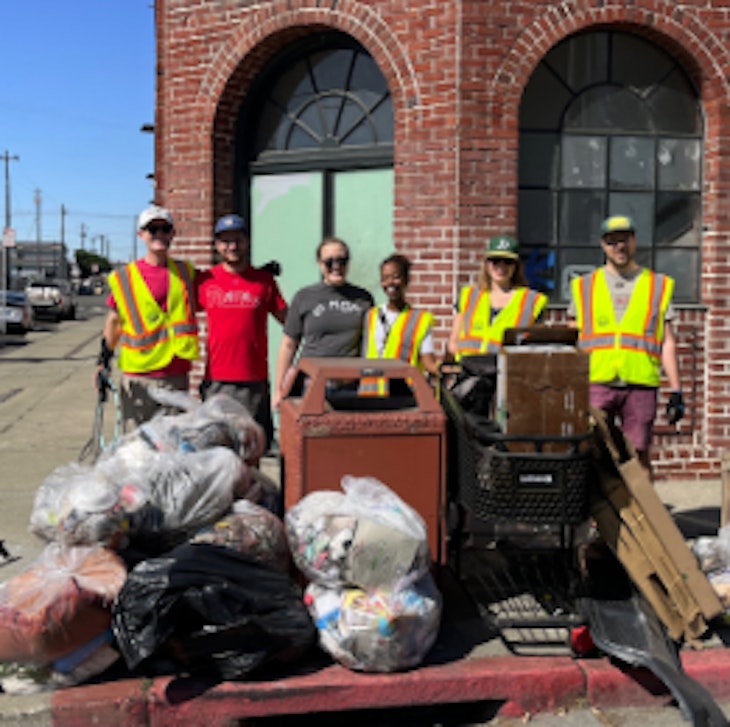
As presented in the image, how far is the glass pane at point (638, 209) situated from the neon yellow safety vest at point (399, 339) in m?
2.90

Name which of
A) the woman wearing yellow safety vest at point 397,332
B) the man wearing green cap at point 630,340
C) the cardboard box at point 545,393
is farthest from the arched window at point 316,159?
the cardboard box at point 545,393

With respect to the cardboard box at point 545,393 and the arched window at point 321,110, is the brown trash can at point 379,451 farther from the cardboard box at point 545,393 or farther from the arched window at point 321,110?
the arched window at point 321,110

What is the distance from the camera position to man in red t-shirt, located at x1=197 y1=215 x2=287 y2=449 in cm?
568

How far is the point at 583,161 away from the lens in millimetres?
7609

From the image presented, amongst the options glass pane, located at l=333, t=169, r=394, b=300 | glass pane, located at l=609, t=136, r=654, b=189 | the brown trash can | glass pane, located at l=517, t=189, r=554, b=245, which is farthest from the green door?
the brown trash can

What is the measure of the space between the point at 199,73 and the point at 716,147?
4.41m

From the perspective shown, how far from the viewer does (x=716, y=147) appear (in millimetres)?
7430

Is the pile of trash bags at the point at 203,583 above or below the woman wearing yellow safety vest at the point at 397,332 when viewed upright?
below

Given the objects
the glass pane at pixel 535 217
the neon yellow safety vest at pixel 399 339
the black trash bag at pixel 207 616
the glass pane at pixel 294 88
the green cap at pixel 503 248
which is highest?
the glass pane at pixel 294 88

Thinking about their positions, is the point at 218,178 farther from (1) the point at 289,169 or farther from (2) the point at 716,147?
(2) the point at 716,147

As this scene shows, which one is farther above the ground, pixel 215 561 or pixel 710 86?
pixel 710 86

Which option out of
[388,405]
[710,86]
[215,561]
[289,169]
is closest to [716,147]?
[710,86]

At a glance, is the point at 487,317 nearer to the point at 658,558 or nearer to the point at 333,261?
the point at 333,261

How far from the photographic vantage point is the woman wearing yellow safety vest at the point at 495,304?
17.4 ft
